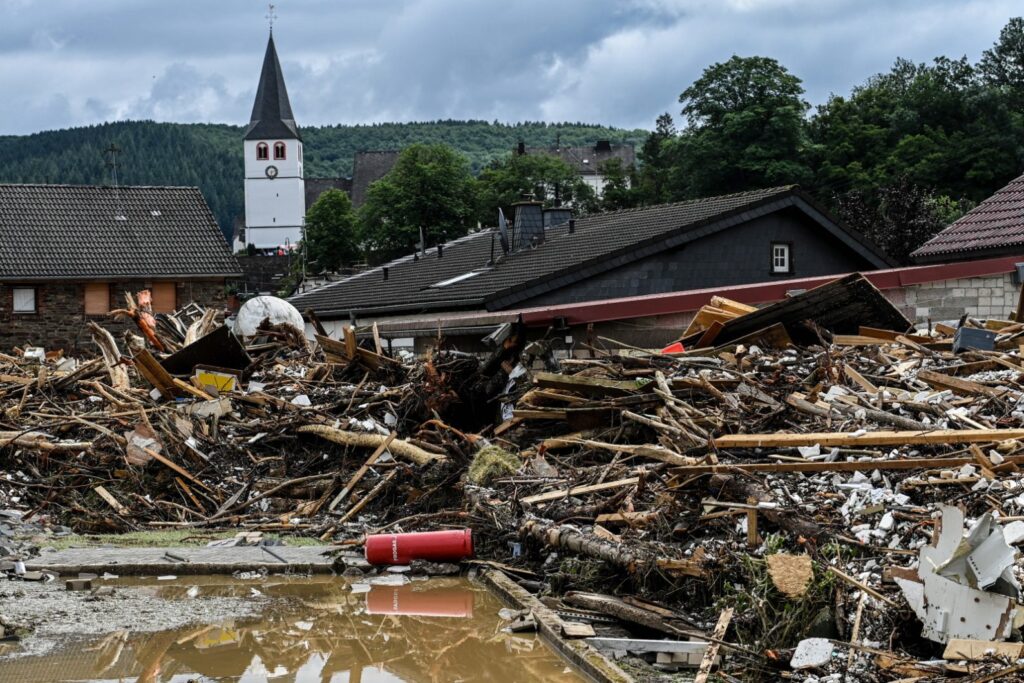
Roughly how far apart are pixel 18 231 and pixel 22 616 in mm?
42207

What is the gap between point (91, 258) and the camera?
165 ft

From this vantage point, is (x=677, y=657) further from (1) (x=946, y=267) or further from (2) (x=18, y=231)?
(2) (x=18, y=231)

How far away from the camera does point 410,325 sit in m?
25.5

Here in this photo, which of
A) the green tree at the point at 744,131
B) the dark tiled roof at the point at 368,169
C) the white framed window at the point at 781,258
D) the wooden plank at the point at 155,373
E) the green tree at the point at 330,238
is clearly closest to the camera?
the wooden plank at the point at 155,373

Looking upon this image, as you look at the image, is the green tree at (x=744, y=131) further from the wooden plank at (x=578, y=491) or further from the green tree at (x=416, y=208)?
the wooden plank at (x=578, y=491)

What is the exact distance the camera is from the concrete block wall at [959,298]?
2117 centimetres

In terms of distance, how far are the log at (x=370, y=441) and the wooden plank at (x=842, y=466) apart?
228 inches

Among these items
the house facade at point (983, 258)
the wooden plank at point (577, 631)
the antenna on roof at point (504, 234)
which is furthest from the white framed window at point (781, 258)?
the wooden plank at point (577, 631)

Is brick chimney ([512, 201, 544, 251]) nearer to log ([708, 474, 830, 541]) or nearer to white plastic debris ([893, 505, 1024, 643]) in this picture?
log ([708, 474, 830, 541])

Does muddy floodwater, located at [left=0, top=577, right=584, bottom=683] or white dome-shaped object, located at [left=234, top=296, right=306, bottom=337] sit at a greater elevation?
white dome-shaped object, located at [left=234, top=296, right=306, bottom=337]

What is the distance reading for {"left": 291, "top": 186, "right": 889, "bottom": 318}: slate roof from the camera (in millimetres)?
29375

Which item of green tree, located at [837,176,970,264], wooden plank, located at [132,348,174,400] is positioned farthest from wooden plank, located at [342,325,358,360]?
green tree, located at [837,176,970,264]

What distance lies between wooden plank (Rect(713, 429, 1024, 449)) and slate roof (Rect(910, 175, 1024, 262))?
1314 centimetres

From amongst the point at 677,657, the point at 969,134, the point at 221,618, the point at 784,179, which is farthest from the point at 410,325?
the point at 969,134
